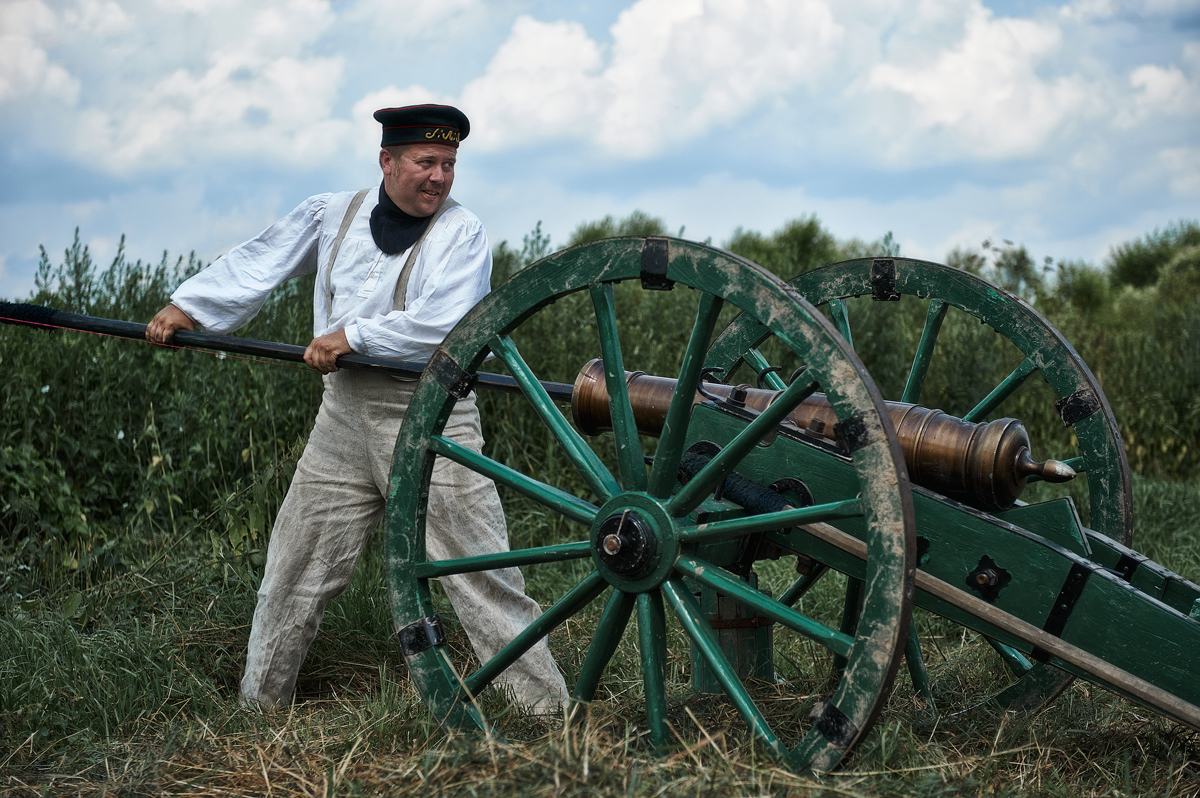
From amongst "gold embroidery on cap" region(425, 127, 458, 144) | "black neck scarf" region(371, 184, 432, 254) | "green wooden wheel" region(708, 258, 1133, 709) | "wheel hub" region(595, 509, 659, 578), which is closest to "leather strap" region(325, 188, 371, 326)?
"black neck scarf" region(371, 184, 432, 254)

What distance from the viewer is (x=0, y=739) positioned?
3055 mm

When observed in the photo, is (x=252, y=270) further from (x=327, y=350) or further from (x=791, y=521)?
(x=791, y=521)

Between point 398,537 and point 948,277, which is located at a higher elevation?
point 948,277

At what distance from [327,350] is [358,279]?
1.23ft

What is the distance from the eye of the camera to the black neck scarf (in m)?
3.28

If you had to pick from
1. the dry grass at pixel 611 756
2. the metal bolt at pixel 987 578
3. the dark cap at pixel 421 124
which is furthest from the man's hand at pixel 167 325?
the metal bolt at pixel 987 578

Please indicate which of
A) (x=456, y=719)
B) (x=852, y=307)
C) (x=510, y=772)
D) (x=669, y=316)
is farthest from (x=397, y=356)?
(x=852, y=307)

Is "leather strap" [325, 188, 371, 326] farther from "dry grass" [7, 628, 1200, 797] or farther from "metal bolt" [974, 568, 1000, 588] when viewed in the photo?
"metal bolt" [974, 568, 1000, 588]

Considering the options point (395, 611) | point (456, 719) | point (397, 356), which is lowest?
point (456, 719)

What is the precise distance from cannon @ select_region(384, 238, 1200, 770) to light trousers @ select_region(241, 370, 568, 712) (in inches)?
25.5

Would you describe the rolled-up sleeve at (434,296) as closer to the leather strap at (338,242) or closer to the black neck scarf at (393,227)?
the black neck scarf at (393,227)

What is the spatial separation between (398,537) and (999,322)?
173 cm

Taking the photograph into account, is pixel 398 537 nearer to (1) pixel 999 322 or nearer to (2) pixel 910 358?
(1) pixel 999 322

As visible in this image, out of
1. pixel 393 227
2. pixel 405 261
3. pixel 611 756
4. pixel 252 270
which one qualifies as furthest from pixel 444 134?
pixel 611 756
